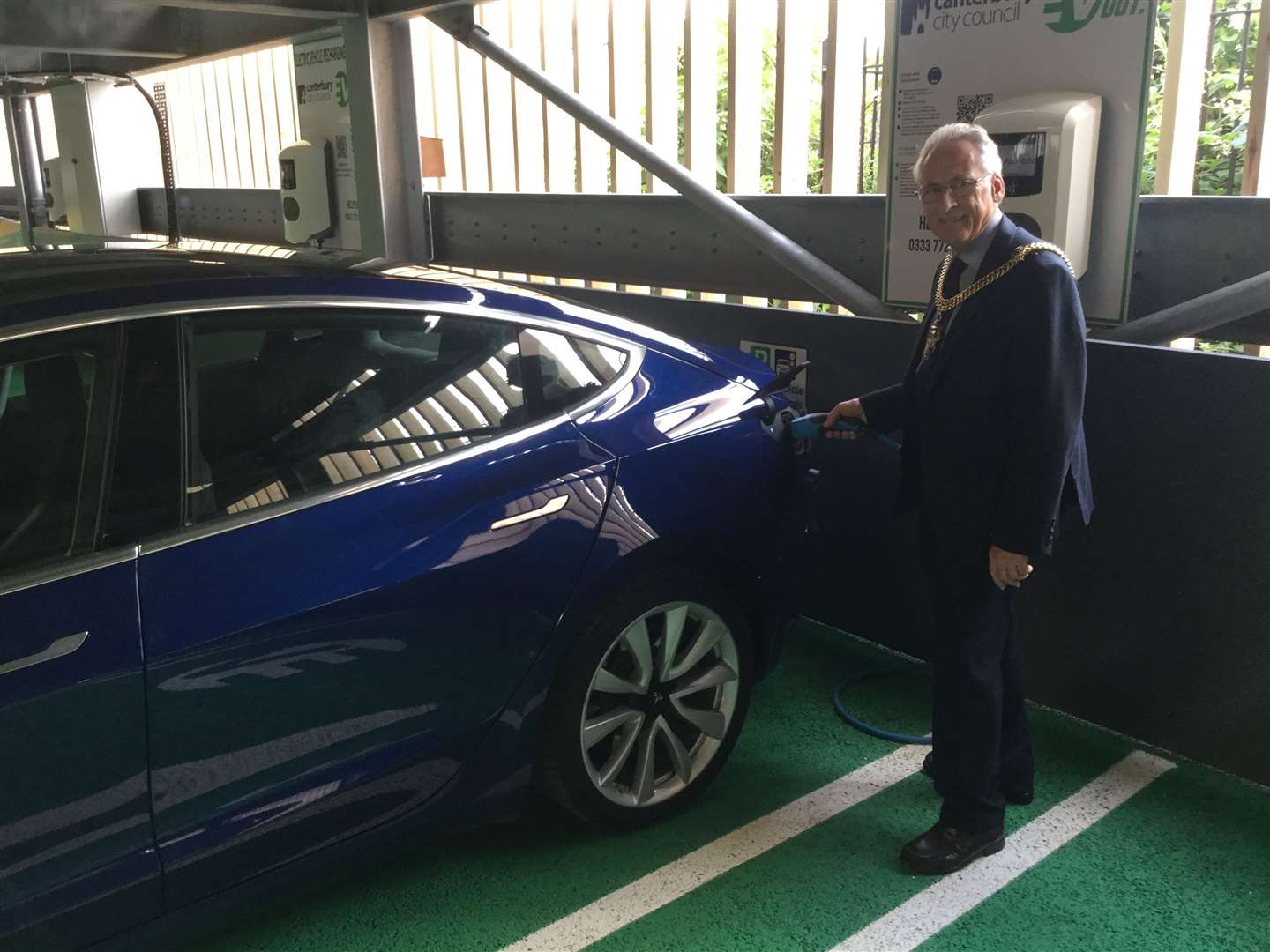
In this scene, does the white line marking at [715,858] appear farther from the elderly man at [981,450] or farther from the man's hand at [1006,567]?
the man's hand at [1006,567]

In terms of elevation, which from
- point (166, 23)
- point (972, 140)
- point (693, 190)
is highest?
point (166, 23)

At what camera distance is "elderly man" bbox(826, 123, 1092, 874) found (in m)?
2.46

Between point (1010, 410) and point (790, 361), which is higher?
point (1010, 410)

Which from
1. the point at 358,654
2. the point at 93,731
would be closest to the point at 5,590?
the point at 93,731

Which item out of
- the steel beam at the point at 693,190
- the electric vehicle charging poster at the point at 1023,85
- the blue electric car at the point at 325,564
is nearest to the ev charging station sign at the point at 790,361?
the steel beam at the point at 693,190

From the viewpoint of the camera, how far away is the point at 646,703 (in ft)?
9.43

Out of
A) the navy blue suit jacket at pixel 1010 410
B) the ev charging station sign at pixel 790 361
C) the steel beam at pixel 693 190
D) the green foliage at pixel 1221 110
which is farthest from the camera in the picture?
the ev charging station sign at pixel 790 361

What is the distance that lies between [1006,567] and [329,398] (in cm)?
156

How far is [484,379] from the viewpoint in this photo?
8.45 ft

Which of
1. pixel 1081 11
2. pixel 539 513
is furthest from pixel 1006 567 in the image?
pixel 1081 11

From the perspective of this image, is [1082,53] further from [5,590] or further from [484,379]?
[5,590]

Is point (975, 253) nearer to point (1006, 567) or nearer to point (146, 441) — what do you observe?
point (1006, 567)

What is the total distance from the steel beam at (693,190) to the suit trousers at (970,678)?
1261mm

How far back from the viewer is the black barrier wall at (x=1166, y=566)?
3008mm
